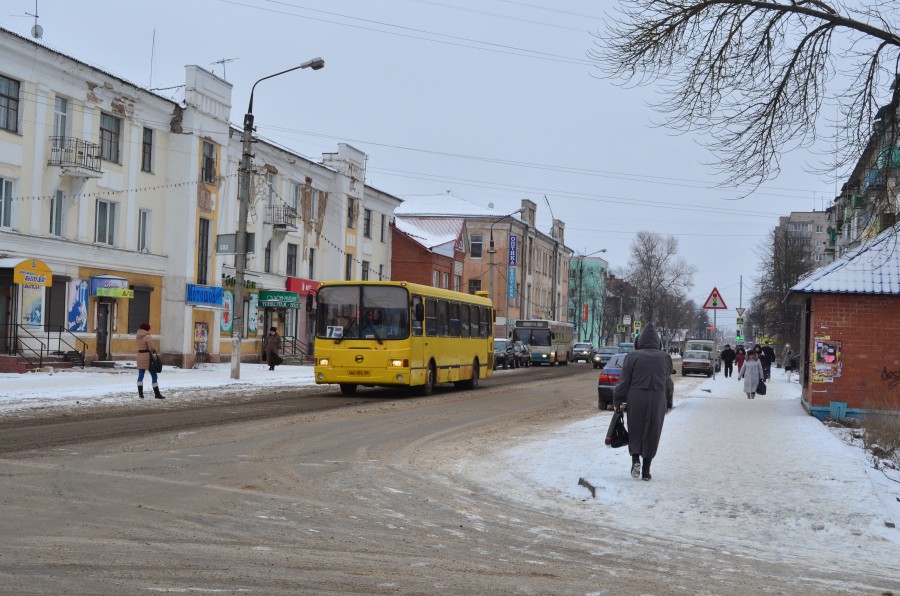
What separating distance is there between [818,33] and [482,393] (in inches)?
684

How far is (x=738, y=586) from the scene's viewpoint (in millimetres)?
7082

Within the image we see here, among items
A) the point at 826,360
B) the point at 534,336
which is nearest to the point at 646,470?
the point at 826,360

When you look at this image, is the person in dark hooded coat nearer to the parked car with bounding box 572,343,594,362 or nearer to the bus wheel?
the bus wheel

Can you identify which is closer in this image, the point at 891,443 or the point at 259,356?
the point at 891,443

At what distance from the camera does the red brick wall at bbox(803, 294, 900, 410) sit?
76.5 feet

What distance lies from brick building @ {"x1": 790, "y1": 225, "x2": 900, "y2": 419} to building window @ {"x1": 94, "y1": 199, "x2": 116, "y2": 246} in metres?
24.9

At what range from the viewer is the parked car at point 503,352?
56156 mm

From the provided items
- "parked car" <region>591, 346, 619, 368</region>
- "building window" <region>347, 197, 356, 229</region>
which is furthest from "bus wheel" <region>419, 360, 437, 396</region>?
"parked car" <region>591, 346, 619, 368</region>

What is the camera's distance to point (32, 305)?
33.1m

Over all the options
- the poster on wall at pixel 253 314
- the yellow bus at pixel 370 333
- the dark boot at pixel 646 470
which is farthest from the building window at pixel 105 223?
the dark boot at pixel 646 470

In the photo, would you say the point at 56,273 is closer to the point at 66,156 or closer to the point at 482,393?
the point at 66,156

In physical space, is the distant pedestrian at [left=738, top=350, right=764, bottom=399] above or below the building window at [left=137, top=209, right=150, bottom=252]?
below

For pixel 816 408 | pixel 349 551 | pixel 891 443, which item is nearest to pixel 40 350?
pixel 816 408

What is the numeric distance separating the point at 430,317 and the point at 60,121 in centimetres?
1614
